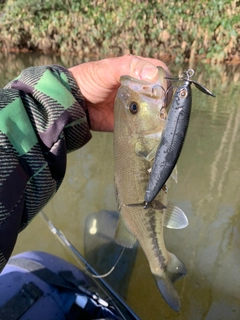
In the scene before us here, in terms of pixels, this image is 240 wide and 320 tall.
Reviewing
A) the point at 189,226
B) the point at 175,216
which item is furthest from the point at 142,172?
the point at 189,226

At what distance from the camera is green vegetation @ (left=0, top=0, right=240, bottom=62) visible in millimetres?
8633

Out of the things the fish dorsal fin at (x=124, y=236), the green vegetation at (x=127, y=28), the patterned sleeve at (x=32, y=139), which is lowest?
the green vegetation at (x=127, y=28)

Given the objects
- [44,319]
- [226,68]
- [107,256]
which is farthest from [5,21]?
[44,319]

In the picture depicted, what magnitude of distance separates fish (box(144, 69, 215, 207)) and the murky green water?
163cm

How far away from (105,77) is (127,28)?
27.8 feet

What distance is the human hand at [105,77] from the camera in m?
1.15

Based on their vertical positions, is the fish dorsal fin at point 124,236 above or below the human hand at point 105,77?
below

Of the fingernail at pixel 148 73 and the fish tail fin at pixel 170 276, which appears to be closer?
the fingernail at pixel 148 73

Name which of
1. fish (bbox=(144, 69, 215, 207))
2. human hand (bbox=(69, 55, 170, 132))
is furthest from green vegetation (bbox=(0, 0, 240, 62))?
fish (bbox=(144, 69, 215, 207))

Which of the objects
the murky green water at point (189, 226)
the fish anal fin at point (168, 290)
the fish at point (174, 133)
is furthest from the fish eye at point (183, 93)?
the murky green water at point (189, 226)

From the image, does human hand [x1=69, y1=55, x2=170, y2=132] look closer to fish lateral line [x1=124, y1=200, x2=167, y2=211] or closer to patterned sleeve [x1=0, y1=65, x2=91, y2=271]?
patterned sleeve [x1=0, y1=65, x2=91, y2=271]

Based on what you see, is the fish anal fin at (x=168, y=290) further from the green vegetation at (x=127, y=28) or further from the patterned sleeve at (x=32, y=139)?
the green vegetation at (x=127, y=28)

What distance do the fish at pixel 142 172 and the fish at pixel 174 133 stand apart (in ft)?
0.34

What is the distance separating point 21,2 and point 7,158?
10708mm
